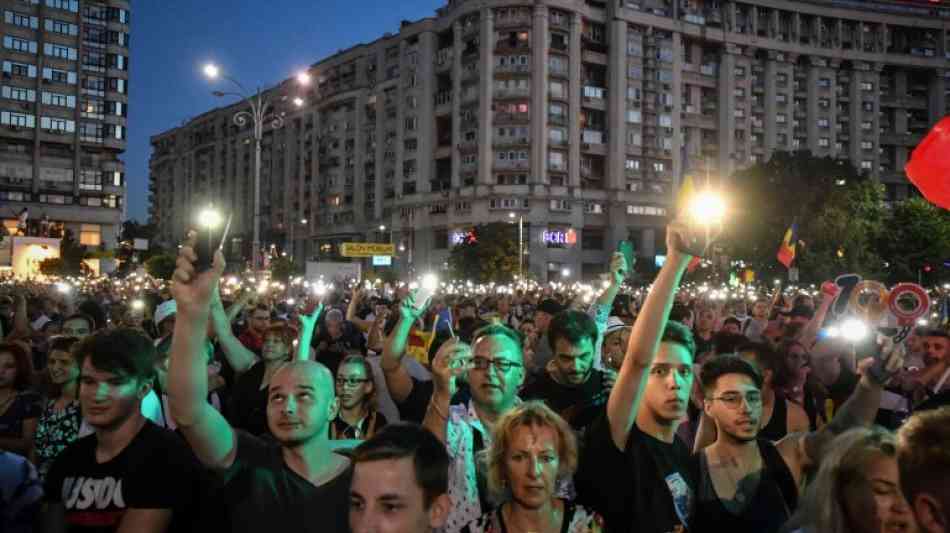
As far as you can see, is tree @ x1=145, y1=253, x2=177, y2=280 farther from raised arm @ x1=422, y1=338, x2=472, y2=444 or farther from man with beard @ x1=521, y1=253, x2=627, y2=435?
raised arm @ x1=422, y1=338, x2=472, y2=444

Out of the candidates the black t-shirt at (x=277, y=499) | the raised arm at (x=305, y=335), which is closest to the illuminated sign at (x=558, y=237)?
the raised arm at (x=305, y=335)

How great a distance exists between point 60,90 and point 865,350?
9254 centimetres

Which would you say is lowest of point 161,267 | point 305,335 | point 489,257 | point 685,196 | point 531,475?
point 531,475

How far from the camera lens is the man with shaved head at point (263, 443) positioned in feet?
9.45

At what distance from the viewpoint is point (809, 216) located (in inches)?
1874

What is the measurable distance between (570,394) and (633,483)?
4.79 ft

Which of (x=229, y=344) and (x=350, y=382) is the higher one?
(x=229, y=344)

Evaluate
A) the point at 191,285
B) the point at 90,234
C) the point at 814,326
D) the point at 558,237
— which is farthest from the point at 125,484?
the point at 90,234

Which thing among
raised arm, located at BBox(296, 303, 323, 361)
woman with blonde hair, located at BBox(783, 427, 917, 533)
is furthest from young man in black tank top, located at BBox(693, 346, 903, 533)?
raised arm, located at BBox(296, 303, 323, 361)

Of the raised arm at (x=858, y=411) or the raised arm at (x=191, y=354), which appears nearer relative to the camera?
the raised arm at (x=191, y=354)

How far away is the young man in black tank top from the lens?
3291 millimetres

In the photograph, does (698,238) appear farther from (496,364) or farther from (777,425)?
(777,425)

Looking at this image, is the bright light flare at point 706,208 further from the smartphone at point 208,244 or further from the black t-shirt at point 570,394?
the smartphone at point 208,244

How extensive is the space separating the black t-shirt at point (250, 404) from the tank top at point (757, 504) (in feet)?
10.1
